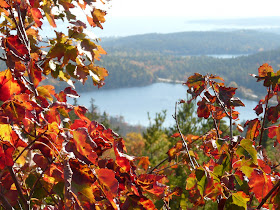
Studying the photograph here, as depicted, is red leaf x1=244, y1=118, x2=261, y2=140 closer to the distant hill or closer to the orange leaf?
the orange leaf

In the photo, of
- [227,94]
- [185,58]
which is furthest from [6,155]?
[185,58]

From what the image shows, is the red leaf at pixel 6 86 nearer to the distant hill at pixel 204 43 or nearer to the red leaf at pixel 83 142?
the red leaf at pixel 83 142

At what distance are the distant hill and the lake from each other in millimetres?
44763

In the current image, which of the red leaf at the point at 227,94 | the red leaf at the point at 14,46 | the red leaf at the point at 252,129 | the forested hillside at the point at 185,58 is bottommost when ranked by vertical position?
the forested hillside at the point at 185,58

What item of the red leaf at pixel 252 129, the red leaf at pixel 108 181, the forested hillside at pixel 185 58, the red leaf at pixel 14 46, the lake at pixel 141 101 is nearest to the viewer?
the red leaf at pixel 108 181

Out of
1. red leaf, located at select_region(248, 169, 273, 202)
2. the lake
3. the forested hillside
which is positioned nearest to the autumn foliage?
red leaf, located at select_region(248, 169, 273, 202)

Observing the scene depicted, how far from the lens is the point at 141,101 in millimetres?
103125

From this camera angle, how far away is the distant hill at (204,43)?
154750 mm

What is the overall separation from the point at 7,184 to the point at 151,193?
508mm

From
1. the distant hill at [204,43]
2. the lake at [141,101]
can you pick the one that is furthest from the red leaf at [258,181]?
the distant hill at [204,43]

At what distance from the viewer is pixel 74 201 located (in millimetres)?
668

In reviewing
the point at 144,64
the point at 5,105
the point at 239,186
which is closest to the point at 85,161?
the point at 5,105

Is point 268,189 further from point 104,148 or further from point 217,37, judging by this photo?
point 217,37

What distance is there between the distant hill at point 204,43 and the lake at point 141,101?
147 feet
